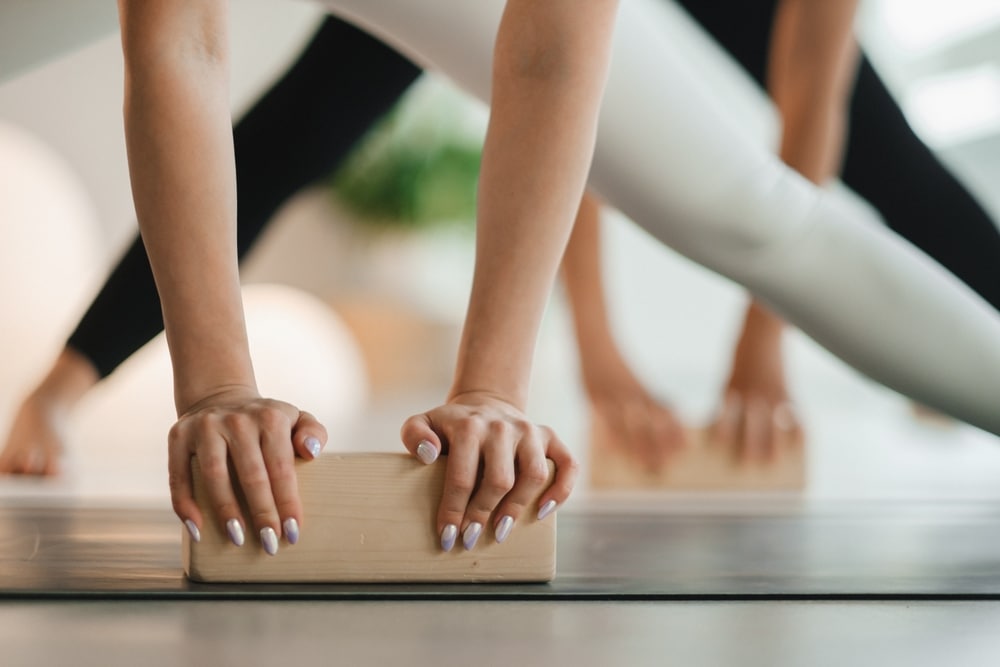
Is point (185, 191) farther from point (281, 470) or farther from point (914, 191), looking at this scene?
point (914, 191)

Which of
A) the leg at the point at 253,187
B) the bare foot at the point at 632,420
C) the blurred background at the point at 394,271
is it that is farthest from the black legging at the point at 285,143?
the bare foot at the point at 632,420

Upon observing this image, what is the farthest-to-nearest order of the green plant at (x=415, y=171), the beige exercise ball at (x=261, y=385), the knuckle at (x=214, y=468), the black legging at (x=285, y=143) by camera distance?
the green plant at (x=415, y=171)
the beige exercise ball at (x=261, y=385)
the black legging at (x=285, y=143)
the knuckle at (x=214, y=468)

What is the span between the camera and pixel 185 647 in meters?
0.40

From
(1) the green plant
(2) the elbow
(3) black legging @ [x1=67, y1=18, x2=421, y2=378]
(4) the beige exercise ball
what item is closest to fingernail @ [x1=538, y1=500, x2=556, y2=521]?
(2) the elbow

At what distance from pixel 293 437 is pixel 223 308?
89 millimetres

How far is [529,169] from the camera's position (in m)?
0.60

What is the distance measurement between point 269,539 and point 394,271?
10.5 feet

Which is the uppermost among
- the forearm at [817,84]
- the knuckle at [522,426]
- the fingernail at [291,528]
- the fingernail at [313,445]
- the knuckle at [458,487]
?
the forearm at [817,84]

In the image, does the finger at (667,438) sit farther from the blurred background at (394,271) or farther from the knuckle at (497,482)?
the knuckle at (497,482)

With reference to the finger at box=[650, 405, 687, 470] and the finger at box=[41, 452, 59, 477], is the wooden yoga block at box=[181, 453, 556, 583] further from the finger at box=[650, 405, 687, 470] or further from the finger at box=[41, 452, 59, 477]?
the finger at box=[650, 405, 687, 470]

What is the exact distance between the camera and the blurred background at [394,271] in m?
2.06

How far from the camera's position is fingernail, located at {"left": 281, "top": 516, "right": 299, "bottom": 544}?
0.51m

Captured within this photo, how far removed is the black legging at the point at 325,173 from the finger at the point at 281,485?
0.81 m

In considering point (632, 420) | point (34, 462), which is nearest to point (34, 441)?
point (34, 462)
